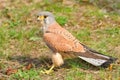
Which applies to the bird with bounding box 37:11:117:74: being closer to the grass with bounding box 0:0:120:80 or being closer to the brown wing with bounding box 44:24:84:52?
the brown wing with bounding box 44:24:84:52

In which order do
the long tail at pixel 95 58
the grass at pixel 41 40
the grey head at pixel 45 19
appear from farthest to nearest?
1. the grey head at pixel 45 19
2. the grass at pixel 41 40
3. the long tail at pixel 95 58

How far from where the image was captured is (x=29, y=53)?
6723mm

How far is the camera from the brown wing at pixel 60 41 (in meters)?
5.92

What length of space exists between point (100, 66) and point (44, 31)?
2.94 feet

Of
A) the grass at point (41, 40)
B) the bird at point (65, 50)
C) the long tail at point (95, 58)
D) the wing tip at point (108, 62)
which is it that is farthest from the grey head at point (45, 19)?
the wing tip at point (108, 62)

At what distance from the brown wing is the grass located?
12.8 inches

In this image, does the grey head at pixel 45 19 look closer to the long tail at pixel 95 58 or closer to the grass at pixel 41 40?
the grass at pixel 41 40

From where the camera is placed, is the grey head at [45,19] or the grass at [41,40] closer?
the grass at [41,40]

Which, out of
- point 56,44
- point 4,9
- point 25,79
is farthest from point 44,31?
point 4,9

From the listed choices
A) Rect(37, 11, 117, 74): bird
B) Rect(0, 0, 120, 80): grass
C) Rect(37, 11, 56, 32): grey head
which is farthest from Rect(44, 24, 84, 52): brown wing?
Rect(0, 0, 120, 80): grass

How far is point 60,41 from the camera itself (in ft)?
19.6

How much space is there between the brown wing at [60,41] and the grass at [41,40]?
0.33 metres

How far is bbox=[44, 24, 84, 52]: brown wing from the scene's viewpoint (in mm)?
5922

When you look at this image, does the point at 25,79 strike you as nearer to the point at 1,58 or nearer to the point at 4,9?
the point at 1,58
